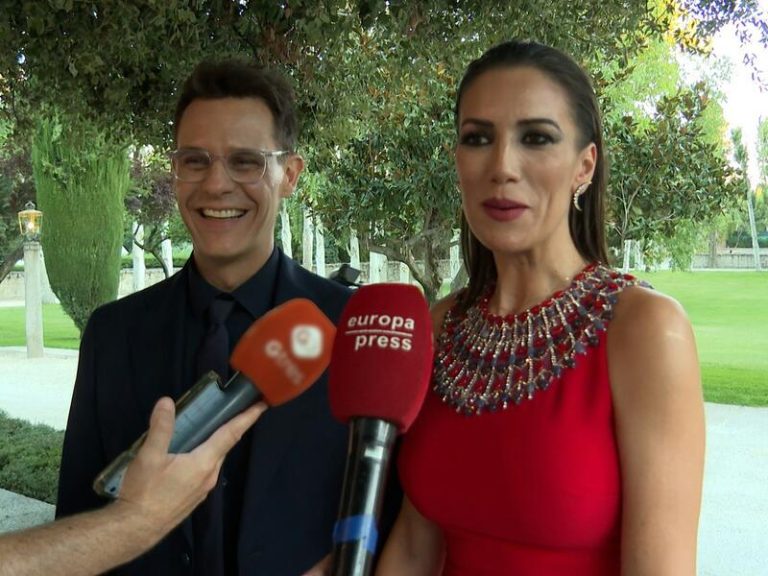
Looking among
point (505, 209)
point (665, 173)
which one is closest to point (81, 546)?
point (505, 209)

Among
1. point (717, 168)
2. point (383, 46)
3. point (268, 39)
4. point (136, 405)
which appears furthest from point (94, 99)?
point (717, 168)

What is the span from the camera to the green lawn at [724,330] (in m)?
11.8

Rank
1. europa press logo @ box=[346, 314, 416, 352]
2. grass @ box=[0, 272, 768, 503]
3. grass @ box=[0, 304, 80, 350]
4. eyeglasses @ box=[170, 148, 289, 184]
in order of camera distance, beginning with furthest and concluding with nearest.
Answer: grass @ box=[0, 304, 80, 350] < grass @ box=[0, 272, 768, 503] < eyeglasses @ box=[170, 148, 289, 184] < europa press logo @ box=[346, 314, 416, 352]

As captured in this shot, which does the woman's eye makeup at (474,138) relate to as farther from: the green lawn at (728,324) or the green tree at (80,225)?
the green lawn at (728,324)

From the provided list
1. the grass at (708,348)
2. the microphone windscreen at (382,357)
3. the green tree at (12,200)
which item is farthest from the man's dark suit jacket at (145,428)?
the green tree at (12,200)

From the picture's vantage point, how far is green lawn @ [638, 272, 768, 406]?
39.3 ft

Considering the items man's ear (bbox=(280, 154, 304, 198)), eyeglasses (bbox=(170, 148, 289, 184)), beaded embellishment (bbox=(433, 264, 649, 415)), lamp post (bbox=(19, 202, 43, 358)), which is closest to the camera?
beaded embellishment (bbox=(433, 264, 649, 415))

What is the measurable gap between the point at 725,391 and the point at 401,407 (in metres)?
11.0

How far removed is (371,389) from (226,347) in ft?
2.44

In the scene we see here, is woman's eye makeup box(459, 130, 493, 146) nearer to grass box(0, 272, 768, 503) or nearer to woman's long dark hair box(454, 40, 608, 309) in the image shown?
woman's long dark hair box(454, 40, 608, 309)

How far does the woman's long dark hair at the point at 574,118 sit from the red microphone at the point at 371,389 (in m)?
0.47

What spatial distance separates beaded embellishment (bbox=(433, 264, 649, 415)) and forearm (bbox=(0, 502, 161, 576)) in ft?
2.12

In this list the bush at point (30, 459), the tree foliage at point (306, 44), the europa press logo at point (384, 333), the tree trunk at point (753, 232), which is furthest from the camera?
the tree trunk at point (753, 232)

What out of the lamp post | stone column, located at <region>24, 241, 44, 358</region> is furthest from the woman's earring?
stone column, located at <region>24, 241, 44, 358</region>
